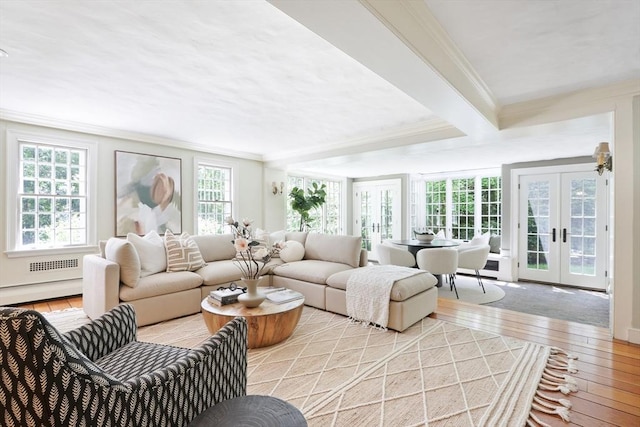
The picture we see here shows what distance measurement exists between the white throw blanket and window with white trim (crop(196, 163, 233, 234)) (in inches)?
134

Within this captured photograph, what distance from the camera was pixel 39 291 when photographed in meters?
4.06

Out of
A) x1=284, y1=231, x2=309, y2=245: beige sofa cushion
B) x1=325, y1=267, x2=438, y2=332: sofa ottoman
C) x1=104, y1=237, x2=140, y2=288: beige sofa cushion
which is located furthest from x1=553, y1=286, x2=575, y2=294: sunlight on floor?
x1=104, y1=237, x2=140, y2=288: beige sofa cushion

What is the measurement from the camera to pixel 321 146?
17.7 feet

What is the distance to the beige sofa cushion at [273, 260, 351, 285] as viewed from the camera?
3797 millimetres

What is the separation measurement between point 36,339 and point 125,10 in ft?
6.51

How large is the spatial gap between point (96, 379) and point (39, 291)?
14.5 ft

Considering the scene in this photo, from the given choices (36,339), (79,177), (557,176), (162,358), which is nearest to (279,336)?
Answer: (162,358)

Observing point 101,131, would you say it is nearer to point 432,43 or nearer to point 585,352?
point 432,43

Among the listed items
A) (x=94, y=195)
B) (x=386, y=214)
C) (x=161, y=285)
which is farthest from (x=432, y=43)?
(x=386, y=214)

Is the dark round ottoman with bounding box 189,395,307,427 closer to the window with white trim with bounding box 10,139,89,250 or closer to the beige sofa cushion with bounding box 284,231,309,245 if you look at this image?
the beige sofa cushion with bounding box 284,231,309,245

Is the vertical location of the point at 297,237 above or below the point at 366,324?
above

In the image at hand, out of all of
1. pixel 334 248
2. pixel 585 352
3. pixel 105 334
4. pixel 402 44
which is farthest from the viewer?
pixel 334 248

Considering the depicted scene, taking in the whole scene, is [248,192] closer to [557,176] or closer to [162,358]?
[162,358]

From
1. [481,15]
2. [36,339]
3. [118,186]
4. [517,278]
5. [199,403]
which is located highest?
[481,15]
